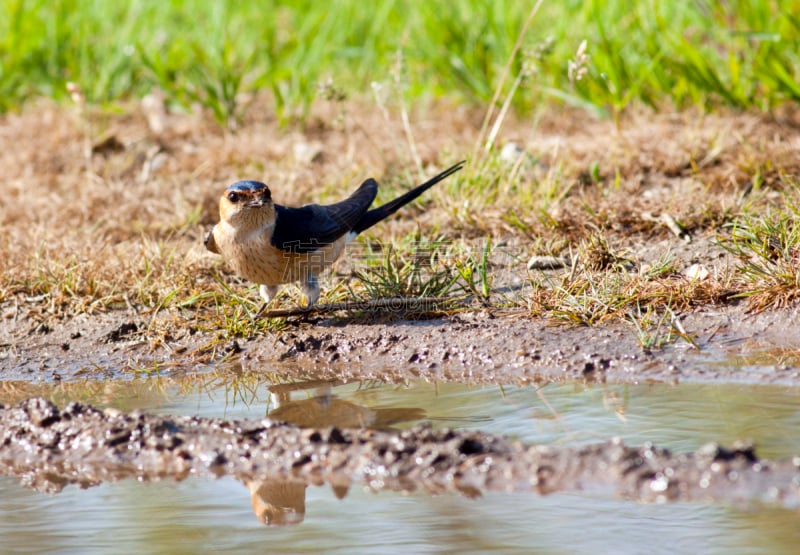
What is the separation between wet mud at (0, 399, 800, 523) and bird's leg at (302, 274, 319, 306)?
4.56 ft

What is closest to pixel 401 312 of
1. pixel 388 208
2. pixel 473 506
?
pixel 388 208

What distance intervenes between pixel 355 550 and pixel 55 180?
4.66m

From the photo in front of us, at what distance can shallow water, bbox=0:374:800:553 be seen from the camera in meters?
2.63

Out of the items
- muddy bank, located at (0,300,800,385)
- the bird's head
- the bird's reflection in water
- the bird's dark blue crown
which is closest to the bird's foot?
muddy bank, located at (0,300,800,385)

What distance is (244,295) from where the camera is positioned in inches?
199

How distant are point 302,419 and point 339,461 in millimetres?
578

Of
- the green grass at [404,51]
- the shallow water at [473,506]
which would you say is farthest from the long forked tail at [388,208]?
the shallow water at [473,506]

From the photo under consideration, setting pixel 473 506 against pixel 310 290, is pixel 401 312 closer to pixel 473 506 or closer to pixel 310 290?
pixel 310 290

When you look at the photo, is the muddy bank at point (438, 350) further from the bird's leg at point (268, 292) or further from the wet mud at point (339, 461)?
the wet mud at point (339, 461)

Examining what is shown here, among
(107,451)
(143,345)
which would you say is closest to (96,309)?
(143,345)

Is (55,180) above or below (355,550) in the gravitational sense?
above

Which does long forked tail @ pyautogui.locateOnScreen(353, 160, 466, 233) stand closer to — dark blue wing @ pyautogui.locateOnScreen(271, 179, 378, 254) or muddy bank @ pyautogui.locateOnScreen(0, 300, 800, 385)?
dark blue wing @ pyautogui.locateOnScreen(271, 179, 378, 254)

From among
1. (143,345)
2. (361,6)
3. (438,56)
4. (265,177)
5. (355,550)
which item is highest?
(361,6)

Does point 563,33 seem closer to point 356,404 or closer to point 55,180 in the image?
point 55,180
